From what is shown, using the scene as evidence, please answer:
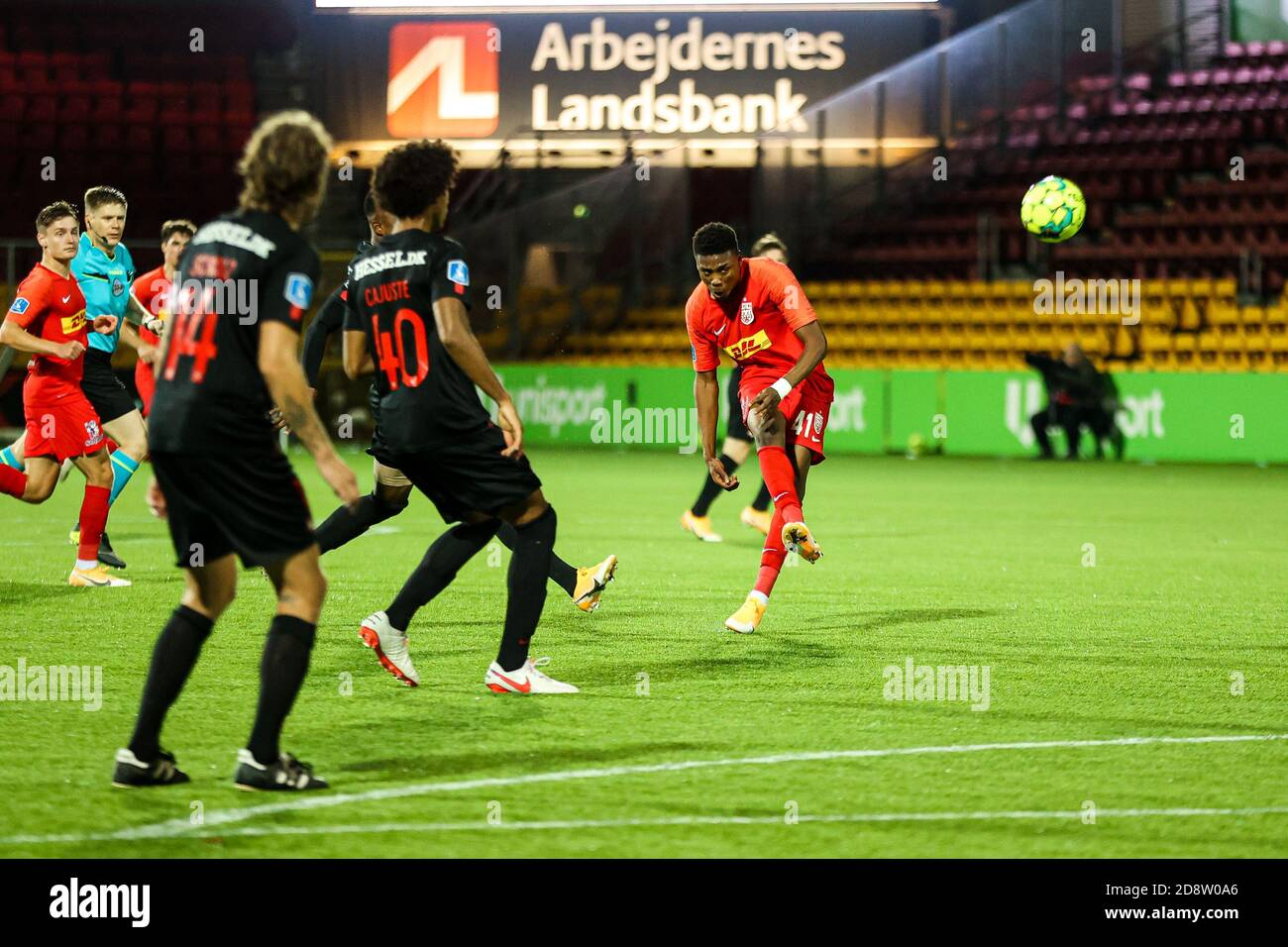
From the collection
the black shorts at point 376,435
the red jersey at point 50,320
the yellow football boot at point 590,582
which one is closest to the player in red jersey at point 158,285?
the red jersey at point 50,320

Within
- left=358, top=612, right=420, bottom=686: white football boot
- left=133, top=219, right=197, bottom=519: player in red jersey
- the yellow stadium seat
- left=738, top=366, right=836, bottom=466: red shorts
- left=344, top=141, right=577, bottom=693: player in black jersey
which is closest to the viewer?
left=344, top=141, right=577, bottom=693: player in black jersey

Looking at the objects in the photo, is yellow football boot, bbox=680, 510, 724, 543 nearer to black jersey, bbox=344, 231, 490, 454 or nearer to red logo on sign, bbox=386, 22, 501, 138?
black jersey, bbox=344, 231, 490, 454

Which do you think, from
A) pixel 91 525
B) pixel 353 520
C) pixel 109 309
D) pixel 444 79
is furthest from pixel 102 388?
pixel 444 79

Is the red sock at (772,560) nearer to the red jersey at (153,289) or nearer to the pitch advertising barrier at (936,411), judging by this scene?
the red jersey at (153,289)

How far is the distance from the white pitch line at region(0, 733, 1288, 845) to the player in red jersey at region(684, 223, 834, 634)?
2.50 meters

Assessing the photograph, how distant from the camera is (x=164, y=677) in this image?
5.46 m

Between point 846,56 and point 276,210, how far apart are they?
27.6m

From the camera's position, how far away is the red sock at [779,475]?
9.02 meters

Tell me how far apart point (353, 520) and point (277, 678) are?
10.7 feet

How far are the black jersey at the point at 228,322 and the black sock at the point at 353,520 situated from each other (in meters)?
2.83

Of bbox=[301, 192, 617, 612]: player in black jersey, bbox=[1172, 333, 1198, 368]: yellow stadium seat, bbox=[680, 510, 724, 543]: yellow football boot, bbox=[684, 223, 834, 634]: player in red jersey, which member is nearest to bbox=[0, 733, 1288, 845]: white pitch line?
Answer: bbox=[301, 192, 617, 612]: player in black jersey

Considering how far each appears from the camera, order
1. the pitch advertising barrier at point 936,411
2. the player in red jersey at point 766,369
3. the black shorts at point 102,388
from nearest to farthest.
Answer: the player in red jersey at point 766,369 → the black shorts at point 102,388 → the pitch advertising barrier at point 936,411

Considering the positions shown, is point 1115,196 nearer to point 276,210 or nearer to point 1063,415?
Answer: point 1063,415

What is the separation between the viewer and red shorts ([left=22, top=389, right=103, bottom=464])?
10391 mm
